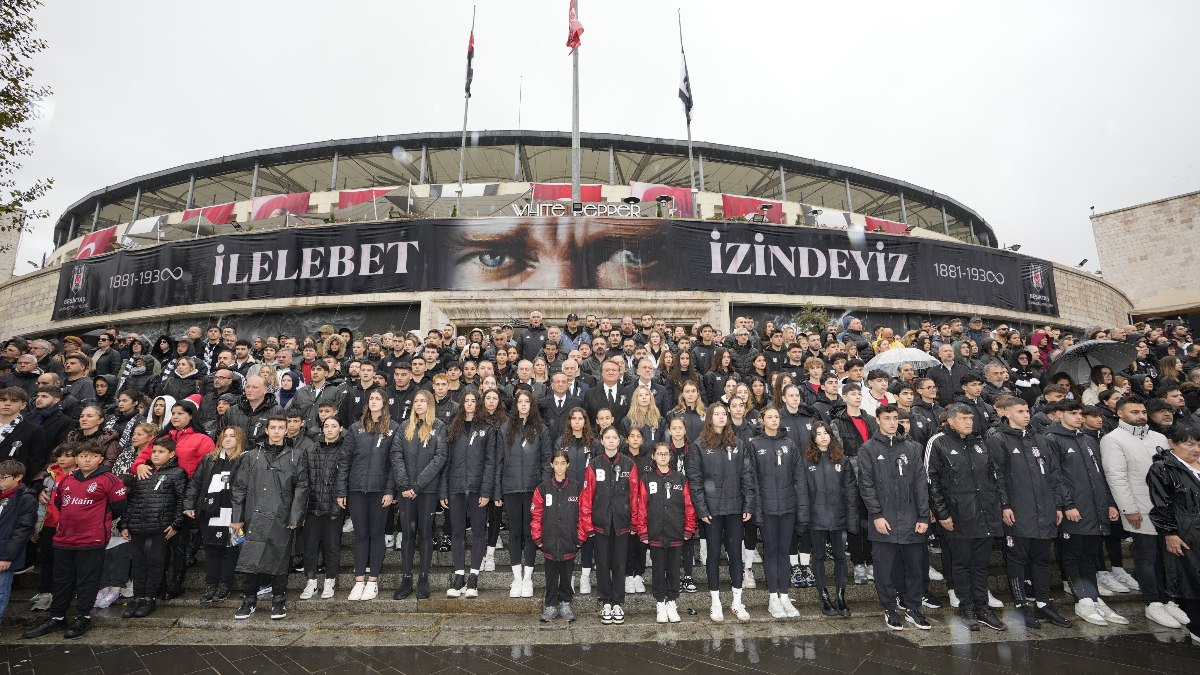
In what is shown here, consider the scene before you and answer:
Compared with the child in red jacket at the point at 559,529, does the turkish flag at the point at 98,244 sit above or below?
above

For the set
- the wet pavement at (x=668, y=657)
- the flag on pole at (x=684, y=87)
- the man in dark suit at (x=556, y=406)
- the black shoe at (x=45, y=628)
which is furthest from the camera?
the flag on pole at (x=684, y=87)

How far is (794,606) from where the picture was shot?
4.84m

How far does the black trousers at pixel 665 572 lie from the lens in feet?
15.0

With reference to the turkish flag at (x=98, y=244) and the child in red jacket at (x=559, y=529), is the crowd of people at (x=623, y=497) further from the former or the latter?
the turkish flag at (x=98, y=244)

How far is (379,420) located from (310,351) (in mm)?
2936

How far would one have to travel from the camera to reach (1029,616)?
4457 millimetres

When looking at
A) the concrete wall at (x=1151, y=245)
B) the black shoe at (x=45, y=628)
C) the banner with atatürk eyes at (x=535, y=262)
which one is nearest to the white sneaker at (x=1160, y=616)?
the banner with atatürk eyes at (x=535, y=262)

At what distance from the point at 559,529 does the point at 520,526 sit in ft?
2.21

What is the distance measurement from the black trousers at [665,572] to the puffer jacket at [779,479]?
93 cm

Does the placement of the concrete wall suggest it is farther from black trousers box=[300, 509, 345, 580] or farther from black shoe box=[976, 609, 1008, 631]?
black trousers box=[300, 509, 345, 580]

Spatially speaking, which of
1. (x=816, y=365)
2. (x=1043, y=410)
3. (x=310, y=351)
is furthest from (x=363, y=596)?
(x=1043, y=410)

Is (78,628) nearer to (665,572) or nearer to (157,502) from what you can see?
(157,502)

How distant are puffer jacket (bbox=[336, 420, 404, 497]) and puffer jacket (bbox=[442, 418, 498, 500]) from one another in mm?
524

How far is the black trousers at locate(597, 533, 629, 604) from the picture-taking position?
4621mm
